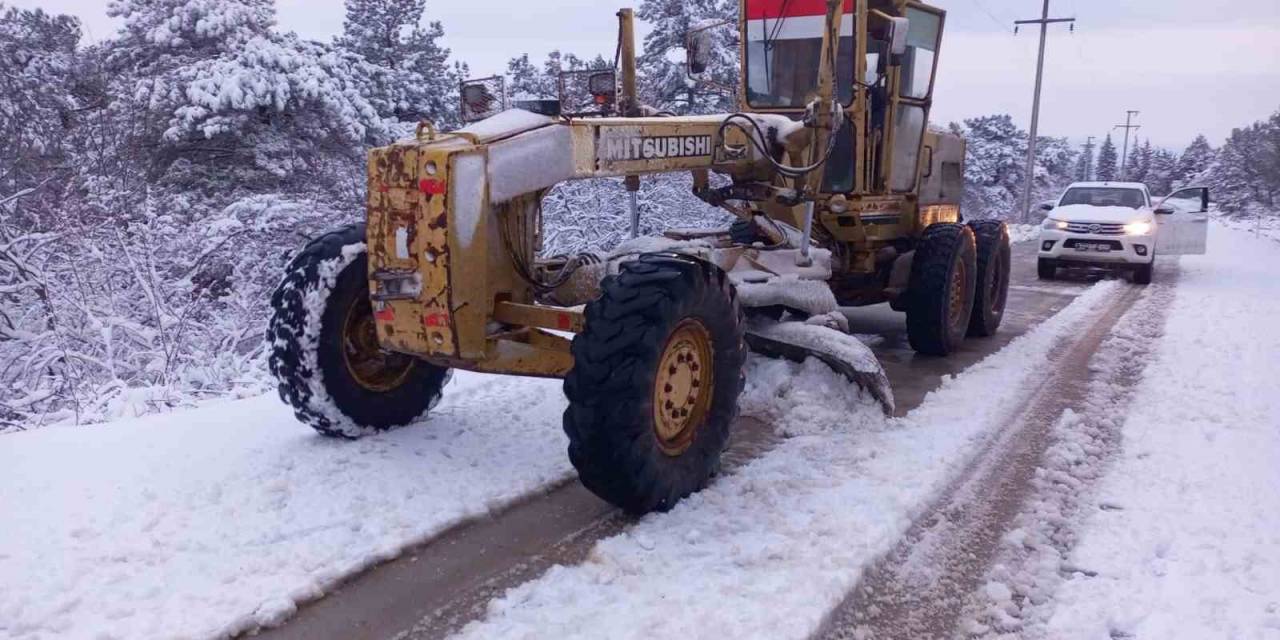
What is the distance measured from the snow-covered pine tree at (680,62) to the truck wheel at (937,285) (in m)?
12.9

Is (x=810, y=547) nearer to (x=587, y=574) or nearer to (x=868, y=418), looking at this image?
(x=587, y=574)

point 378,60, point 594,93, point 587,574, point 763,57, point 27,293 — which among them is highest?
point 378,60

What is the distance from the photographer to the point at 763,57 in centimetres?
776

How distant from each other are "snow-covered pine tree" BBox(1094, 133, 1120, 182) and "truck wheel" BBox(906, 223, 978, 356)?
13064cm

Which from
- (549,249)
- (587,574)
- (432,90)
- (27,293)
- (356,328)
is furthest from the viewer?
(432,90)

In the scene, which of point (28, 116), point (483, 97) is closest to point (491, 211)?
point (483, 97)

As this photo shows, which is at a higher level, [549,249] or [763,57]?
[763,57]

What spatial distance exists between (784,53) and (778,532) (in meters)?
4.92

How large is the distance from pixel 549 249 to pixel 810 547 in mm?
9394

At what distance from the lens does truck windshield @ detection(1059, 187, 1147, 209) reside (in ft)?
49.6

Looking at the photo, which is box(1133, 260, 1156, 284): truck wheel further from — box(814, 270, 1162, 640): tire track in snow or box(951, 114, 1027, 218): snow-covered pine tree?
box(951, 114, 1027, 218): snow-covered pine tree

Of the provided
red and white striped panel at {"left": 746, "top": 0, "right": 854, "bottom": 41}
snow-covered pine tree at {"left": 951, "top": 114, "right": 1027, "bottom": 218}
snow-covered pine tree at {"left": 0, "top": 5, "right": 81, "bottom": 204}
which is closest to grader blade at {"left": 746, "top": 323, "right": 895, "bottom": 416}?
red and white striped panel at {"left": 746, "top": 0, "right": 854, "bottom": 41}

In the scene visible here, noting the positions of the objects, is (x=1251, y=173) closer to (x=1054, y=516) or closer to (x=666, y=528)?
(x=1054, y=516)

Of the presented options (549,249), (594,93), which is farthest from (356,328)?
(549,249)
